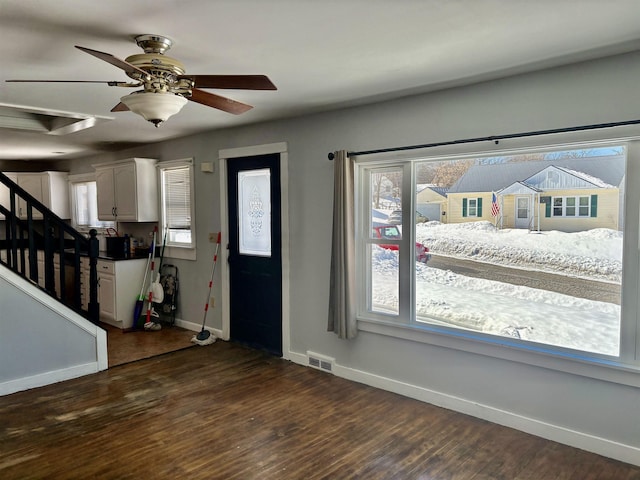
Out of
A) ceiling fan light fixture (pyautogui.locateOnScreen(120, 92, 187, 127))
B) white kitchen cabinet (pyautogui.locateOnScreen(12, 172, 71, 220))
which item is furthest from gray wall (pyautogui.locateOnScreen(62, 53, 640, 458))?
white kitchen cabinet (pyautogui.locateOnScreen(12, 172, 71, 220))

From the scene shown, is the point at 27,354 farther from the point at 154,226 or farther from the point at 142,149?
the point at 142,149

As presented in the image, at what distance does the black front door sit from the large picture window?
1.06 m

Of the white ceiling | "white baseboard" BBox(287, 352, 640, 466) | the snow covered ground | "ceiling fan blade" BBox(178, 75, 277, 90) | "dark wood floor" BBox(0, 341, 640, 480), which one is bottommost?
"dark wood floor" BBox(0, 341, 640, 480)

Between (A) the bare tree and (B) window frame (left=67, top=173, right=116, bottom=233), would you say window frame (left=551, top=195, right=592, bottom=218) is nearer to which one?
(A) the bare tree

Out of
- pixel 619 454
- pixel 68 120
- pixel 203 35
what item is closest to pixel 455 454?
pixel 619 454

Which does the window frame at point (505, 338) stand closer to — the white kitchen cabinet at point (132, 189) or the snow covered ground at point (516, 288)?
the snow covered ground at point (516, 288)

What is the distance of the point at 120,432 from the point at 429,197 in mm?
2829

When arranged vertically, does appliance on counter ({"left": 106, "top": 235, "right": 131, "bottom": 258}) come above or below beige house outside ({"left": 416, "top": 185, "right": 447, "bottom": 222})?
below

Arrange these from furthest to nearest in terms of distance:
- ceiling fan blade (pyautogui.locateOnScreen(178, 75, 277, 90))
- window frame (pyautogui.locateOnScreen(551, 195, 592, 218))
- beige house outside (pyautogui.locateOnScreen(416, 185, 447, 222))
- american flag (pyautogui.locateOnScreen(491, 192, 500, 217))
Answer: beige house outside (pyautogui.locateOnScreen(416, 185, 447, 222)) < american flag (pyautogui.locateOnScreen(491, 192, 500, 217)) < window frame (pyautogui.locateOnScreen(551, 195, 592, 218)) < ceiling fan blade (pyautogui.locateOnScreen(178, 75, 277, 90))

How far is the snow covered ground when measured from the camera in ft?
9.33

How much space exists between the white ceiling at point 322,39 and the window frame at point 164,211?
201cm

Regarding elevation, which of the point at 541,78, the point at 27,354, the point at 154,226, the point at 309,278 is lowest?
the point at 27,354

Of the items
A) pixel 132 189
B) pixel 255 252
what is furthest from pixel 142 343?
pixel 132 189

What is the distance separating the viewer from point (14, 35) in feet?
7.55
